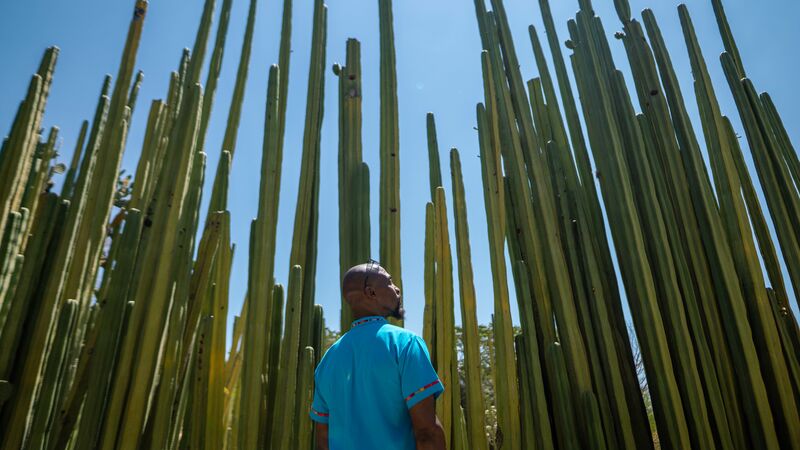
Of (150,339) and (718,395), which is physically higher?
(150,339)

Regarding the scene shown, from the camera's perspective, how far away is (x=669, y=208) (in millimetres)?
1675

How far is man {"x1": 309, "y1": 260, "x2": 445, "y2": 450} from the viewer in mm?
1010

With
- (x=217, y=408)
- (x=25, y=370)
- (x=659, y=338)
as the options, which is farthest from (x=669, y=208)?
(x=25, y=370)

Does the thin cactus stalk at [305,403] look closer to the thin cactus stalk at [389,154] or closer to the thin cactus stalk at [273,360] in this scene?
the thin cactus stalk at [273,360]

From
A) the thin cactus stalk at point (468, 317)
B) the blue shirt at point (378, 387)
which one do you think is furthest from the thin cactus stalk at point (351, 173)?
the blue shirt at point (378, 387)

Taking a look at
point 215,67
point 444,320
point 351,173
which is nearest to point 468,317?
point 444,320

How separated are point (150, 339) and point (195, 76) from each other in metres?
0.83

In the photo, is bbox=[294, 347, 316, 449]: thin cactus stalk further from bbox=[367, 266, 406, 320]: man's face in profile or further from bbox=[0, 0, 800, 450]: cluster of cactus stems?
bbox=[367, 266, 406, 320]: man's face in profile

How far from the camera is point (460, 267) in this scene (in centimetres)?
164

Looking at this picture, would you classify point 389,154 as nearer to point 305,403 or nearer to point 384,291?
point 384,291

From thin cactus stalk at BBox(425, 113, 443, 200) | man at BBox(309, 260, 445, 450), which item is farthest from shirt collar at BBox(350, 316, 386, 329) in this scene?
thin cactus stalk at BBox(425, 113, 443, 200)

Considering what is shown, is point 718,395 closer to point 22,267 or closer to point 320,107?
point 320,107

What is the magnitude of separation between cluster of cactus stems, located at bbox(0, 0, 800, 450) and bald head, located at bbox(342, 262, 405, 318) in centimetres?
34

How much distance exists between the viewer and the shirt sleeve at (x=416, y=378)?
1.01 meters
